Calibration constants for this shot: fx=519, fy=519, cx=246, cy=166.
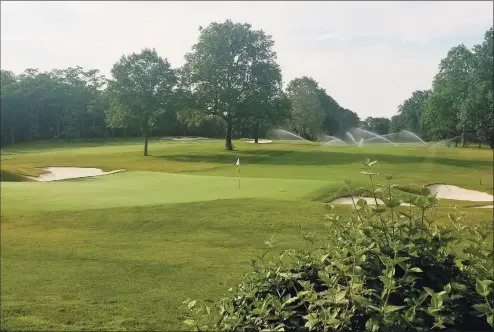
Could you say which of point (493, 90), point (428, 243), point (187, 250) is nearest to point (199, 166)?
point (187, 250)

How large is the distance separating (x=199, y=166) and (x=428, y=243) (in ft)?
17.1

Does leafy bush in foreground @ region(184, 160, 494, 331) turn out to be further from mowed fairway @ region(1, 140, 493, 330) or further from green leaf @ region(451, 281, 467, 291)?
mowed fairway @ region(1, 140, 493, 330)

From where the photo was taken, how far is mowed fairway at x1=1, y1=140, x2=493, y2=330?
520 centimetres

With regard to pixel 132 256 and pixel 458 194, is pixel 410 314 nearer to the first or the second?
pixel 458 194

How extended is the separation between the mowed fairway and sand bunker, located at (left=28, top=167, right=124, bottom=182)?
22 centimetres

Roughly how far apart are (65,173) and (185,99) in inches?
207

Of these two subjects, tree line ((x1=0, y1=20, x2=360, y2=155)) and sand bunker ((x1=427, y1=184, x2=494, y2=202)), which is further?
sand bunker ((x1=427, y1=184, x2=494, y2=202))

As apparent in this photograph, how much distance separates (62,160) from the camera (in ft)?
28.2

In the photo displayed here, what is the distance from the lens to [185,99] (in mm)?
6367

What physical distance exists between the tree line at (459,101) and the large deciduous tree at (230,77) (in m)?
1.56

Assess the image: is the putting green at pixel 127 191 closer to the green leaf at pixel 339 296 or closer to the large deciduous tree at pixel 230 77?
the large deciduous tree at pixel 230 77

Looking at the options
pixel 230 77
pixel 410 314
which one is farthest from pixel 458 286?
pixel 230 77

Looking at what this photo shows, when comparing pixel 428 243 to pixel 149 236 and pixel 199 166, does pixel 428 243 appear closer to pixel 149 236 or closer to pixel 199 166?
pixel 199 166

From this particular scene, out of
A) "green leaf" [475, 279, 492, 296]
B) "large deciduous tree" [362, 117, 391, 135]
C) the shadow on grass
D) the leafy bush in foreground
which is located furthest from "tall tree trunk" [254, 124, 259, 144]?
"green leaf" [475, 279, 492, 296]
